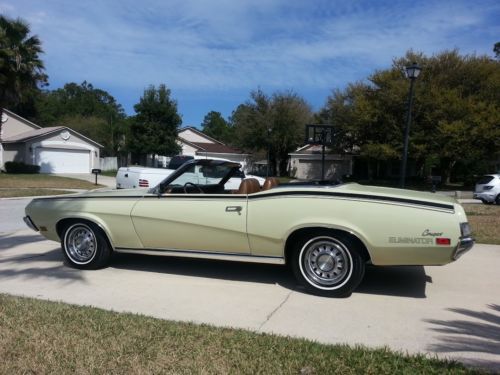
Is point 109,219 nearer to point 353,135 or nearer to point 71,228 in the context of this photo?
point 71,228

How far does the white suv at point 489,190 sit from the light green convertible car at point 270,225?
55.3 feet

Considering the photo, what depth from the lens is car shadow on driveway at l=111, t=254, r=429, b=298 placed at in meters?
5.62

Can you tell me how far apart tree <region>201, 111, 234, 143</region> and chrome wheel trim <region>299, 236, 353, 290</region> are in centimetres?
9013

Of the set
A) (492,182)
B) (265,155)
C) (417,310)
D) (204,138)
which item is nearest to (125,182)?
(417,310)

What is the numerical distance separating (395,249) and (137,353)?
8.90 feet

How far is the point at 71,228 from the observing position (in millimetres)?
6359

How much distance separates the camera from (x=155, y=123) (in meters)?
41.5

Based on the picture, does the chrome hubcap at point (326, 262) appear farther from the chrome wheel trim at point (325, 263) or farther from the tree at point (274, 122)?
the tree at point (274, 122)

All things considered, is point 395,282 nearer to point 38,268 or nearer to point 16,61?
point 38,268

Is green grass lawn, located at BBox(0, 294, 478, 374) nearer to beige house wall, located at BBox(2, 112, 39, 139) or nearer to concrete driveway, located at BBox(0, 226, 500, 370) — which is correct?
concrete driveway, located at BBox(0, 226, 500, 370)

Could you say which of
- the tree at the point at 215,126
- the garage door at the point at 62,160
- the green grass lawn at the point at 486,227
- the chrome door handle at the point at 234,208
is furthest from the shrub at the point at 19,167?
the tree at the point at 215,126

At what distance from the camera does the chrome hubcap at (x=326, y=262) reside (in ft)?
16.9

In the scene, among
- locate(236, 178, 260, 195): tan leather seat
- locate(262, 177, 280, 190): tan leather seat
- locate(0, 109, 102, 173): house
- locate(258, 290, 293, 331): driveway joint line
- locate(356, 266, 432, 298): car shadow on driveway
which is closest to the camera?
locate(258, 290, 293, 331): driveway joint line

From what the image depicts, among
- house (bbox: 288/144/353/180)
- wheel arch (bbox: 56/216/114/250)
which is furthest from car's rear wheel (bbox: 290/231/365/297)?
house (bbox: 288/144/353/180)
